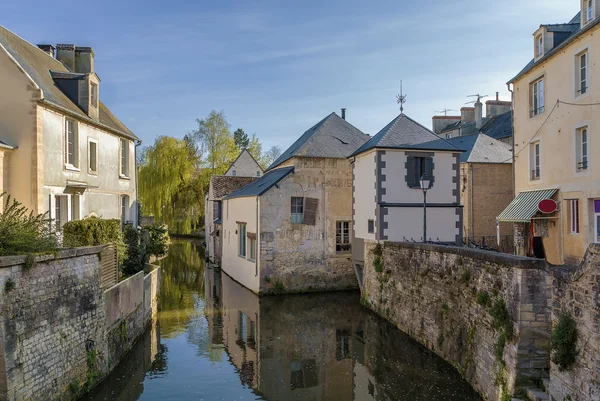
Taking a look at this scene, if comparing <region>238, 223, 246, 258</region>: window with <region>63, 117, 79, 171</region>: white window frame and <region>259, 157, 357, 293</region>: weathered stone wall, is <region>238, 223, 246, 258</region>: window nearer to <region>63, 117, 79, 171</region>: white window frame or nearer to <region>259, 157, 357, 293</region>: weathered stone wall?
<region>259, 157, 357, 293</region>: weathered stone wall

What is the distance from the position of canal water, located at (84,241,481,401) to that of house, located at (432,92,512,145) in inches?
726

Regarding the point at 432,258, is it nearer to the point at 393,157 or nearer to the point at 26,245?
the point at 393,157

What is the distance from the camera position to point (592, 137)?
1277 centimetres

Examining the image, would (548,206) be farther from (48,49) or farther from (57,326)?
(48,49)

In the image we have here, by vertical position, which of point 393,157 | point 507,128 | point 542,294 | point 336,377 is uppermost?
point 507,128

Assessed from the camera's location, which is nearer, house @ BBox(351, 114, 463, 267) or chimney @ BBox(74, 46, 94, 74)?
house @ BBox(351, 114, 463, 267)

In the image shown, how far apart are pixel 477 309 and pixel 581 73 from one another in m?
8.66

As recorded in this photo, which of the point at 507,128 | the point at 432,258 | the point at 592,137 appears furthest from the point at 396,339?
the point at 507,128

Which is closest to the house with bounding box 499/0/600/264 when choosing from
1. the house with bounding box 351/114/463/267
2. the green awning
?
the green awning

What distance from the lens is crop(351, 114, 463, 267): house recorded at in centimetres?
1647

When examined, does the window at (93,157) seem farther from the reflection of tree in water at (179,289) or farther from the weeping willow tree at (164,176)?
the weeping willow tree at (164,176)

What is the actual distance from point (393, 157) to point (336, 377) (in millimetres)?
8558

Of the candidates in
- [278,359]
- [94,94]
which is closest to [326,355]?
[278,359]

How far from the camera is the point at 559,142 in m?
14.4
